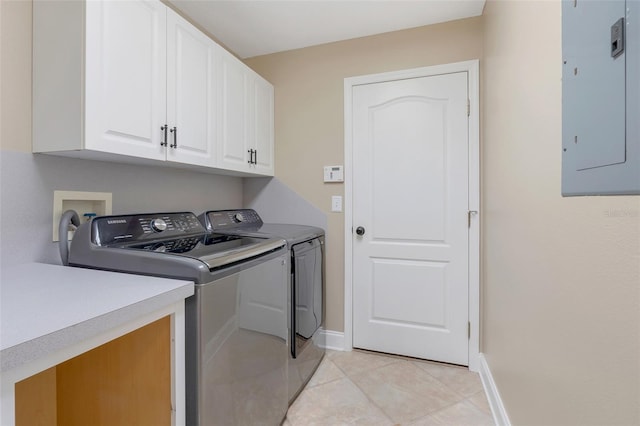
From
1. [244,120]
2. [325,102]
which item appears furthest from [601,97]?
[325,102]

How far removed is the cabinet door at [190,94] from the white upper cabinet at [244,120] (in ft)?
0.34

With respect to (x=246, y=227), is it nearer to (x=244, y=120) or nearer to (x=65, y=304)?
(x=244, y=120)

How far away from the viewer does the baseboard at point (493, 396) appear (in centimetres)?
144

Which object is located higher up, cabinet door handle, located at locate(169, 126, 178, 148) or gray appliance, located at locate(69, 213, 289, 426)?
cabinet door handle, located at locate(169, 126, 178, 148)

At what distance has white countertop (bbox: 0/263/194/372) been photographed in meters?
0.57

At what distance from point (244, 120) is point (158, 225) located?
0.96 metres

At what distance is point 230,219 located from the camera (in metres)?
2.15

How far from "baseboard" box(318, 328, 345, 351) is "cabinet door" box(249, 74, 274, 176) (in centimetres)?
137

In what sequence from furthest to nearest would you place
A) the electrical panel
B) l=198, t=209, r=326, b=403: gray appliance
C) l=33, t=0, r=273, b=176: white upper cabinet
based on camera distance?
l=198, t=209, r=326, b=403: gray appliance < l=33, t=0, r=273, b=176: white upper cabinet < the electrical panel

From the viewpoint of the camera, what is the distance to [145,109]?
4.45ft

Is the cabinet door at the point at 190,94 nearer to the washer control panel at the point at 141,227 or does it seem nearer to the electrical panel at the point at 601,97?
the washer control panel at the point at 141,227

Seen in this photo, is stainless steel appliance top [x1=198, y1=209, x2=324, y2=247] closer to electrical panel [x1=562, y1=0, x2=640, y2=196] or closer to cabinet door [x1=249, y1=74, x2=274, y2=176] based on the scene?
cabinet door [x1=249, y1=74, x2=274, y2=176]

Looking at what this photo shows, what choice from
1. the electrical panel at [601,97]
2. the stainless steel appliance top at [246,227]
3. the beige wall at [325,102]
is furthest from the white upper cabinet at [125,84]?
the electrical panel at [601,97]

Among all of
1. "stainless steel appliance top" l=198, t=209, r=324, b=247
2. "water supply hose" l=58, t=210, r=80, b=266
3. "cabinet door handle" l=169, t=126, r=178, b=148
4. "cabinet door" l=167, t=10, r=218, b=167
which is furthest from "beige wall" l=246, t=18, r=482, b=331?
"water supply hose" l=58, t=210, r=80, b=266
